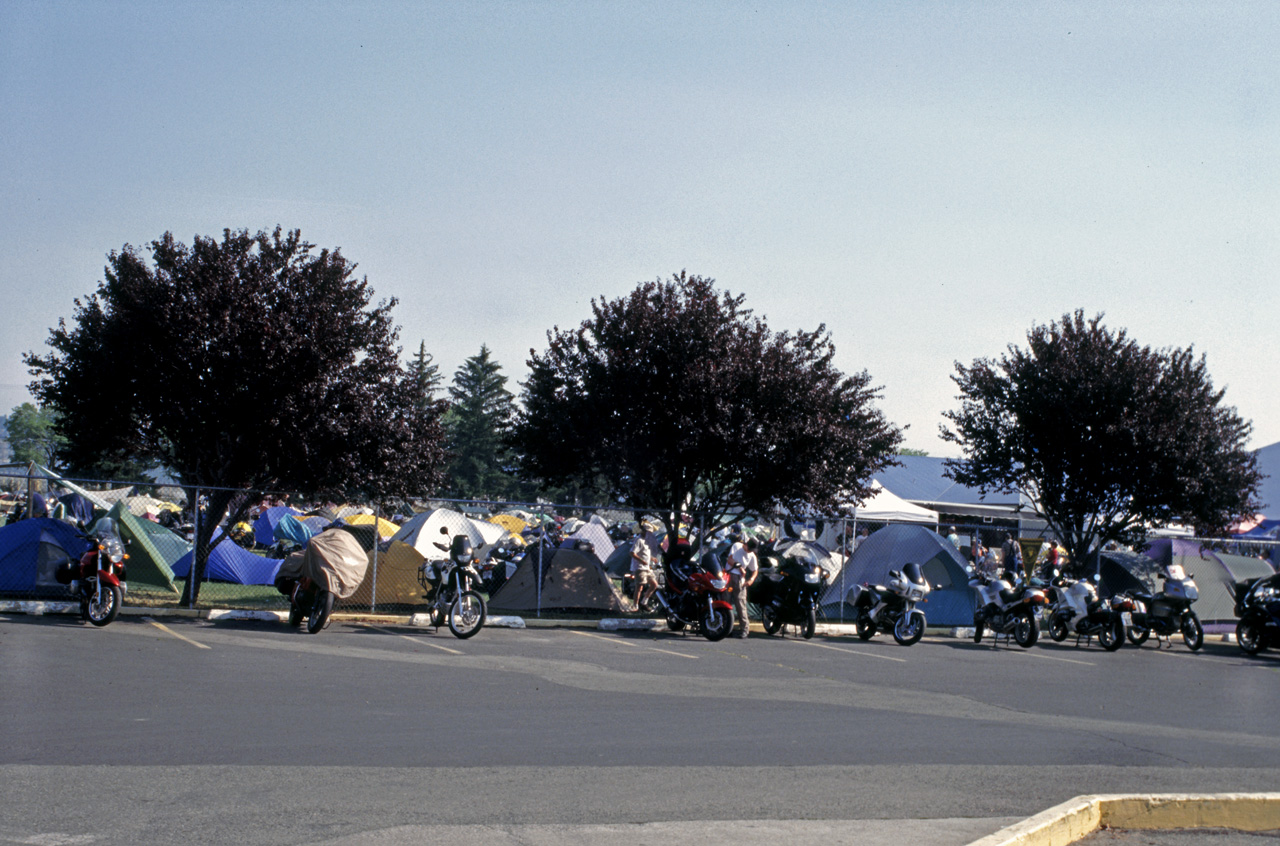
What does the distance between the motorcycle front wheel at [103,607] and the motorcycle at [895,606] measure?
11181 millimetres

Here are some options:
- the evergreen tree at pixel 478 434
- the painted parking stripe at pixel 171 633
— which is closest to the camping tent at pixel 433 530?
the painted parking stripe at pixel 171 633

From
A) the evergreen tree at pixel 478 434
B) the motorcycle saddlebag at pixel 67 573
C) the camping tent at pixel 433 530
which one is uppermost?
the evergreen tree at pixel 478 434

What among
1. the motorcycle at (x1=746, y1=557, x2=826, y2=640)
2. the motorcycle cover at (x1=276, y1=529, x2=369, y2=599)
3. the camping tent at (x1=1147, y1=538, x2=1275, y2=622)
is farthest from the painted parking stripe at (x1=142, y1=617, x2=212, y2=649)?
the camping tent at (x1=1147, y1=538, x2=1275, y2=622)

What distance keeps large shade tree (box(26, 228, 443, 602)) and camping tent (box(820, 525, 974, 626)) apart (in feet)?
27.3

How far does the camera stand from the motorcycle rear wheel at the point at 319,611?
47.7 ft

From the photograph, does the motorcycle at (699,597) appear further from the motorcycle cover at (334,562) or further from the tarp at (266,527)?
the tarp at (266,527)

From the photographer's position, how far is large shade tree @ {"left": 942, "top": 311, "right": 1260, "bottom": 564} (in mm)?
21938

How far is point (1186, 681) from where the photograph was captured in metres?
14.1

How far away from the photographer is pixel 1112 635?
18.4 meters

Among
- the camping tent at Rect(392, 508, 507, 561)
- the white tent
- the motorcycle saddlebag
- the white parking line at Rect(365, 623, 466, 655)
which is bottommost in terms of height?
the white parking line at Rect(365, 623, 466, 655)

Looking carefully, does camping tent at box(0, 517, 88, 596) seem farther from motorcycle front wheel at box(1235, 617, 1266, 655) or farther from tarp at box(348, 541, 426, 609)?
motorcycle front wheel at box(1235, 617, 1266, 655)

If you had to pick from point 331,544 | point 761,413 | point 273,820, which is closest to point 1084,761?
point 273,820

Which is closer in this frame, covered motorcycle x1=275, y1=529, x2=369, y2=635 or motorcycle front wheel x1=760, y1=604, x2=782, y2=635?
covered motorcycle x1=275, y1=529, x2=369, y2=635

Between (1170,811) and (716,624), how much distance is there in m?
10.3
